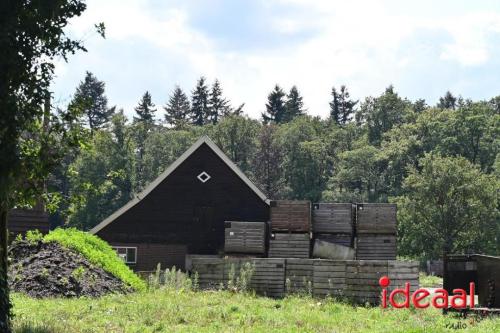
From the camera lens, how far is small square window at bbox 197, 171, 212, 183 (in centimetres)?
3838

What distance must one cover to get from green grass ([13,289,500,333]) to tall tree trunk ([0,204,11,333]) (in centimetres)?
76

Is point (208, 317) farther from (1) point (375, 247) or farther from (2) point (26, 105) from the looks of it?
(1) point (375, 247)

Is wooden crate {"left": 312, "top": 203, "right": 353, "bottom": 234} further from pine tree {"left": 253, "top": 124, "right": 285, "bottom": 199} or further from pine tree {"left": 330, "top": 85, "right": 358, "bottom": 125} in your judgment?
pine tree {"left": 330, "top": 85, "right": 358, "bottom": 125}

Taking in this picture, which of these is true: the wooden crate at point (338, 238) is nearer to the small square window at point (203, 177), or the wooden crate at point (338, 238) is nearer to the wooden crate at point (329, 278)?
the small square window at point (203, 177)

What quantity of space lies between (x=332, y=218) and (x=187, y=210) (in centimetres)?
1024

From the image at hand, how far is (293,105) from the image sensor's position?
120000mm

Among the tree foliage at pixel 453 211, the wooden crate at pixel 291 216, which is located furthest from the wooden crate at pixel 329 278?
the tree foliage at pixel 453 211

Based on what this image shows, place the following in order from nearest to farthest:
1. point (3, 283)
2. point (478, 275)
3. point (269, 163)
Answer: point (3, 283), point (478, 275), point (269, 163)

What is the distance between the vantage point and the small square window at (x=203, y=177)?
38.4m

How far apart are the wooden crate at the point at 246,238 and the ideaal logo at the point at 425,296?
36.7 ft

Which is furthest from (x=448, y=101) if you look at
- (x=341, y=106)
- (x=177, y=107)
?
(x=177, y=107)

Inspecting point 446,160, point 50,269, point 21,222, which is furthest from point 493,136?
point 50,269

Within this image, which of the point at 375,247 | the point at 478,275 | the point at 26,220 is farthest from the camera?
the point at 26,220

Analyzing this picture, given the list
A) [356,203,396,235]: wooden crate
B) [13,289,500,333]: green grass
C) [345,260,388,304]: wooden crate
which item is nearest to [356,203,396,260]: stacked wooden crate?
[356,203,396,235]: wooden crate
